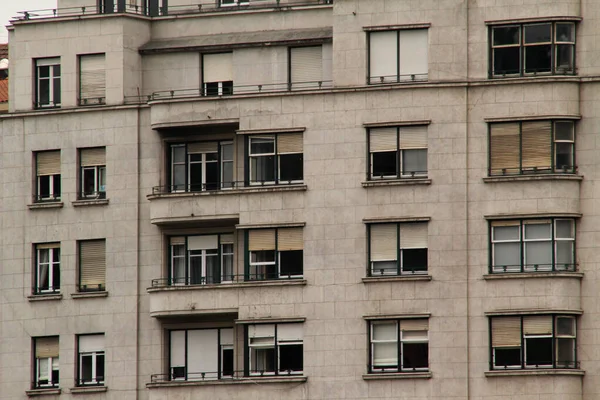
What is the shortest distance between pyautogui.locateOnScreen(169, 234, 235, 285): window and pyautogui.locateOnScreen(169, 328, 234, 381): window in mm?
2093

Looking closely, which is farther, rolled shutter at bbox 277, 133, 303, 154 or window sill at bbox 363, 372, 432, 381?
rolled shutter at bbox 277, 133, 303, 154

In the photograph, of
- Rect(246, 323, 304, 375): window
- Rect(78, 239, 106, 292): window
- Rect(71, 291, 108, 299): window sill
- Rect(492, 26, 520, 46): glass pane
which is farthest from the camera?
Rect(78, 239, 106, 292): window

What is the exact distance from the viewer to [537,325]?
8106 cm

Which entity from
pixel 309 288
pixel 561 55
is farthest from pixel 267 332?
pixel 561 55

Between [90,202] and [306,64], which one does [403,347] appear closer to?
[306,64]

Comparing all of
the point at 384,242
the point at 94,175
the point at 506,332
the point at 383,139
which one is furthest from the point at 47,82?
the point at 506,332

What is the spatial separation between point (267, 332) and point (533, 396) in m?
10.8

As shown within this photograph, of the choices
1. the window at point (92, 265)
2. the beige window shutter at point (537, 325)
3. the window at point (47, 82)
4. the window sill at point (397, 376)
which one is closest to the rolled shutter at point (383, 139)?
the beige window shutter at point (537, 325)

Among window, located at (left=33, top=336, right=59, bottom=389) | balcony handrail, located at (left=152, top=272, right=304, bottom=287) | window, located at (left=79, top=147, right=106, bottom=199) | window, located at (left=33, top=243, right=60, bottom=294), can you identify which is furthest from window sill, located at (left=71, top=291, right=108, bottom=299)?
window, located at (left=79, top=147, right=106, bottom=199)

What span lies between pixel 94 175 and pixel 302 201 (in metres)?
9.42

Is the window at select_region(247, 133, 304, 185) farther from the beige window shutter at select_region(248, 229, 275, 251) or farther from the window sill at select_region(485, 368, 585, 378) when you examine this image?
the window sill at select_region(485, 368, 585, 378)

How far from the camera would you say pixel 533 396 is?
3167 inches

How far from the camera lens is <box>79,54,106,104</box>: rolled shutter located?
88188 mm

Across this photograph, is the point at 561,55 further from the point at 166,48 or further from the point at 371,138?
the point at 166,48
